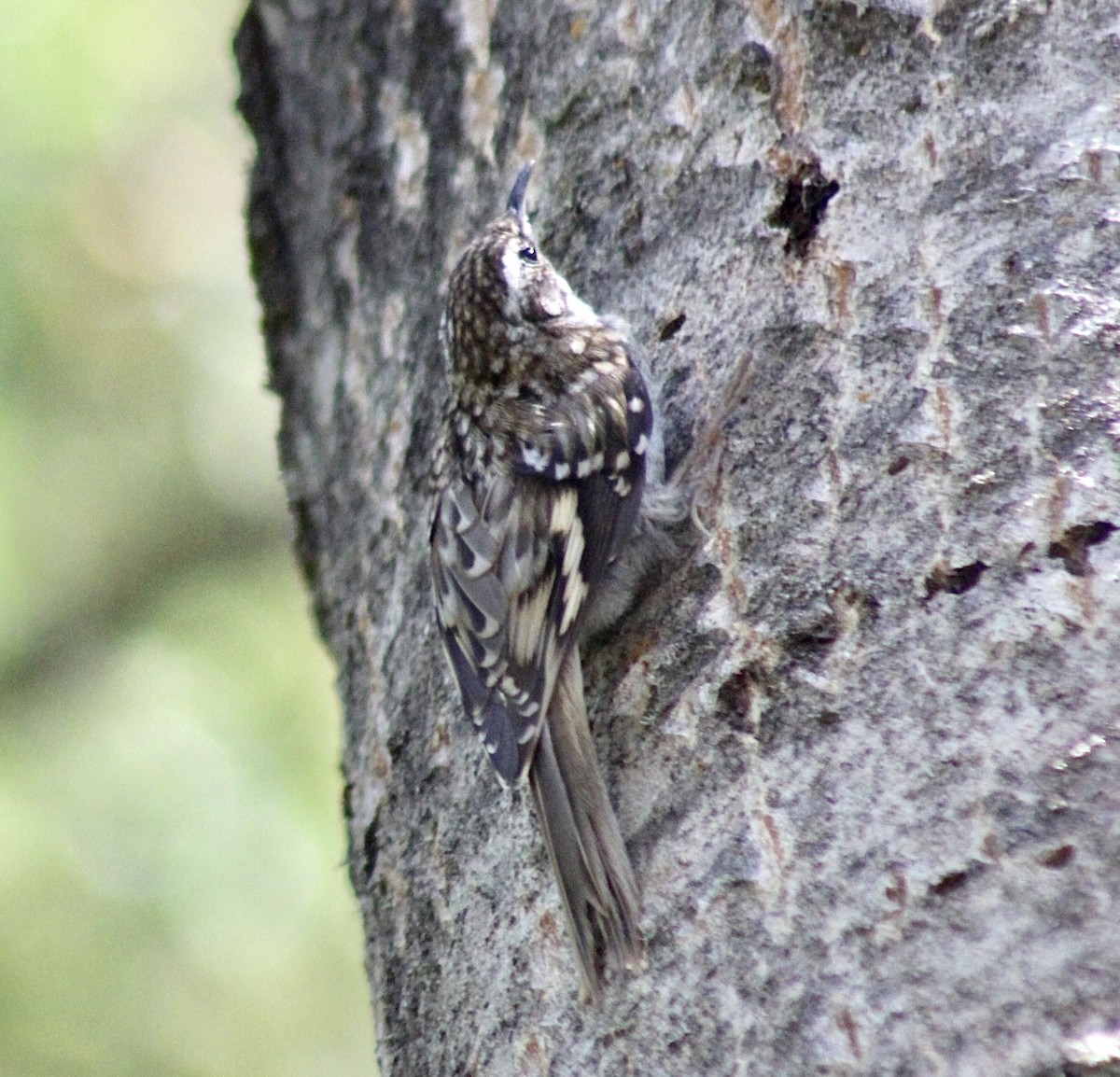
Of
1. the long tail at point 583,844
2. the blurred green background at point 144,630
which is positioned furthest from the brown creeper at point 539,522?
the blurred green background at point 144,630

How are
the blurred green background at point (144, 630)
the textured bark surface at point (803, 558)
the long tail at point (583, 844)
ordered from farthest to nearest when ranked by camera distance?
the blurred green background at point (144, 630)
the long tail at point (583, 844)
the textured bark surface at point (803, 558)

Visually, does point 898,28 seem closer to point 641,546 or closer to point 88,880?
point 641,546

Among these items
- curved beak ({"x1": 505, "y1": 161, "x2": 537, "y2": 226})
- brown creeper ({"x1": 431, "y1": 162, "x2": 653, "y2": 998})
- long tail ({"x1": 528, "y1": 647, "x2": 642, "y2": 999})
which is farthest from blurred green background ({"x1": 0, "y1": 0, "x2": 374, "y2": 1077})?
long tail ({"x1": 528, "y1": 647, "x2": 642, "y2": 999})

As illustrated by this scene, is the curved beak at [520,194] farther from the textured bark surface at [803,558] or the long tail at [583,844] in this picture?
the long tail at [583,844]

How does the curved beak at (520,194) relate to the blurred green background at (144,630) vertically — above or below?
above

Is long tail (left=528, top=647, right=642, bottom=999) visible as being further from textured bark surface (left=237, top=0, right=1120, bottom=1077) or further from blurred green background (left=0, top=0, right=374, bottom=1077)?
blurred green background (left=0, top=0, right=374, bottom=1077)

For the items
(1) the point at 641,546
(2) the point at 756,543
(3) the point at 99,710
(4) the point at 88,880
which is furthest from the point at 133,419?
(2) the point at 756,543

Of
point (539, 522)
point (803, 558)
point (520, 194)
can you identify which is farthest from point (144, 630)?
point (803, 558)

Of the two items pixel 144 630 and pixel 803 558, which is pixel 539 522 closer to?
pixel 803 558
